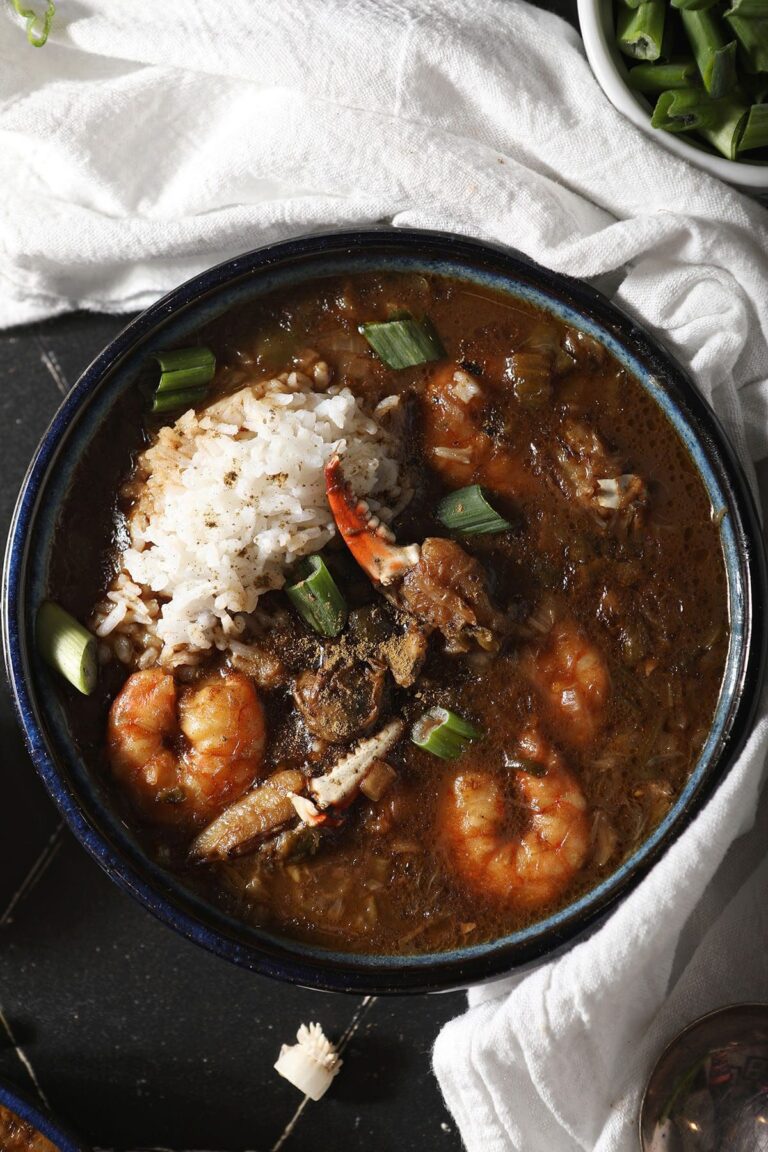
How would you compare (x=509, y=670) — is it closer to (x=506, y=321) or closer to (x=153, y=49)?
(x=506, y=321)

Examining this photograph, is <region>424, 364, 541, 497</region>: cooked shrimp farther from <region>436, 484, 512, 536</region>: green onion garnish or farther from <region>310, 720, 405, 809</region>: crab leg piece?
<region>310, 720, 405, 809</region>: crab leg piece

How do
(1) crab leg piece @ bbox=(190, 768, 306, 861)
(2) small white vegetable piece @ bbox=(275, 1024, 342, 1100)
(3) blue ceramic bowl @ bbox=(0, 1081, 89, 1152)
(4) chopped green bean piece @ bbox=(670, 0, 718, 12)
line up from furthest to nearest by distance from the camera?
(2) small white vegetable piece @ bbox=(275, 1024, 342, 1100)
(3) blue ceramic bowl @ bbox=(0, 1081, 89, 1152)
(1) crab leg piece @ bbox=(190, 768, 306, 861)
(4) chopped green bean piece @ bbox=(670, 0, 718, 12)

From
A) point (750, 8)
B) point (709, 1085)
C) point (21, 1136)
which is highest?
point (750, 8)

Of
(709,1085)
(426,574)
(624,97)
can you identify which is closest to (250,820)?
(426,574)

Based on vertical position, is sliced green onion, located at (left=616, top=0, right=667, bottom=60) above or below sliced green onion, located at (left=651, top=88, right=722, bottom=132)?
above

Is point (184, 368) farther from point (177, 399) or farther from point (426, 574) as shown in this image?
point (426, 574)

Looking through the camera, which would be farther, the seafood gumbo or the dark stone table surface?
the dark stone table surface

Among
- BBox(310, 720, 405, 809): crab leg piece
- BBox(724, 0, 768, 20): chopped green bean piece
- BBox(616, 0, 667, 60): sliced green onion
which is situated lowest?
BBox(310, 720, 405, 809): crab leg piece

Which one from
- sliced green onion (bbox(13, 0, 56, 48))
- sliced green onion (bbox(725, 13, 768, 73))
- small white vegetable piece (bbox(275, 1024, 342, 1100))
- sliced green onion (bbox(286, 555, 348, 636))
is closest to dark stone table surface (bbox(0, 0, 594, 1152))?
small white vegetable piece (bbox(275, 1024, 342, 1100))
